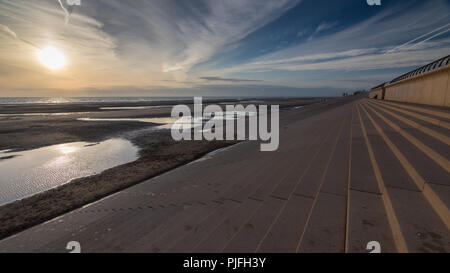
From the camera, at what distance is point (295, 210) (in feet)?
9.85

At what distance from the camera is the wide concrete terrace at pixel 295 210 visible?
7.12 ft

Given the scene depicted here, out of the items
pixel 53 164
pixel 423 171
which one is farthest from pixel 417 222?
pixel 53 164

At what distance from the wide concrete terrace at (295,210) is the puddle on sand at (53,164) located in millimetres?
3027

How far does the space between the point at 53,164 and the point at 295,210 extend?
9.95 metres

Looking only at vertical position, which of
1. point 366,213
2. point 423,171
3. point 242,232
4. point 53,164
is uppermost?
point 423,171

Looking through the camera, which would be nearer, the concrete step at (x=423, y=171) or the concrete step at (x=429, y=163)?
the concrete step at (x=423, y=171)

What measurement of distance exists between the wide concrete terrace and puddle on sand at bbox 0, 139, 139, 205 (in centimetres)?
303

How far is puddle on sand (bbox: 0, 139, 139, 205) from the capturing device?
6051 millimetres

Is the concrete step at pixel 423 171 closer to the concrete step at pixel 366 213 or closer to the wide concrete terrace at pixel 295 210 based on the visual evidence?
the wide concrete terrace at pixel 295 210

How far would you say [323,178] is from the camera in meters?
3.89

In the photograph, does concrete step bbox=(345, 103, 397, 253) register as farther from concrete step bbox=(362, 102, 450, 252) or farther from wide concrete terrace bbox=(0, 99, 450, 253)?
concrete step bbox=(362, 102, 450, 252)

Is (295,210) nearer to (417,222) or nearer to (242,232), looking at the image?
(242,232)

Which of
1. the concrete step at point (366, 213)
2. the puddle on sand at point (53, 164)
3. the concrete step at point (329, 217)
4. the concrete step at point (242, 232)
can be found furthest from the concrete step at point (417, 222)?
the puddle on sand at point (53, 164)
